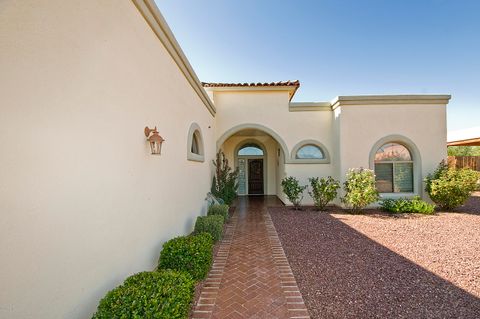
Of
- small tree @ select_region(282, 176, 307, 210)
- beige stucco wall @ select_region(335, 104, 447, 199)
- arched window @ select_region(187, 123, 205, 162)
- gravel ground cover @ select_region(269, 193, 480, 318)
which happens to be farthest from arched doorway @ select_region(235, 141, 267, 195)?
gravel ground cover @ select_region(269, 193, 480, 318)

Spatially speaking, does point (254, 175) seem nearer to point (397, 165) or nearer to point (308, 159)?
point (308, 159)

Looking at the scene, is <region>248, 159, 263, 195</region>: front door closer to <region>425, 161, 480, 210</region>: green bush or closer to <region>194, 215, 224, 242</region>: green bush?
<region>425, 161, 480, 210</region>: green bush

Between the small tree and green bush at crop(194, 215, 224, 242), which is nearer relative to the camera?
green bush at crop(194, 215, 224, 242)

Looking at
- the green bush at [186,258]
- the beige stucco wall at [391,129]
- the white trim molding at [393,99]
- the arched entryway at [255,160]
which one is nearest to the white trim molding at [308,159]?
the beige stucco wall at [391,129]

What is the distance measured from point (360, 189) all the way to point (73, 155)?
8917 mm

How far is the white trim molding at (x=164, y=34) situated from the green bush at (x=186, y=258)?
12.6 ft

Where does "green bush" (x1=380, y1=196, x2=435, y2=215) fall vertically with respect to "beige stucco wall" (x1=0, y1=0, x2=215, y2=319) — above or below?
below

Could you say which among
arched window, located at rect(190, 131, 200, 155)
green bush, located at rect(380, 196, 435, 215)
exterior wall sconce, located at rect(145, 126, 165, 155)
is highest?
arched window, located at rect(190, 131, 200, 155)

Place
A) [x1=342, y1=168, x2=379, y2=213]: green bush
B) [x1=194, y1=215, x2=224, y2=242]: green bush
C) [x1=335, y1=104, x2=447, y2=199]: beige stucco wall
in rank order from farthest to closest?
[x1=335, y1=104, x2=447, y2=199]: beige stucco wall, [x1=342, y1=168, x2=379, y2=213]: green bush, [x1=194, y1=215, x2=224, y2=242]: green bush

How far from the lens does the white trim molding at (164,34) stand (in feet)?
11.3

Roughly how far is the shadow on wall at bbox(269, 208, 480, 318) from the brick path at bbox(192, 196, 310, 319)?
245 mm

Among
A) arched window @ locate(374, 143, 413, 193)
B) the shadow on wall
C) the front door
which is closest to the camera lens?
the shadow on wall

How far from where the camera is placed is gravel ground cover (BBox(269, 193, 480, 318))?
2955mm

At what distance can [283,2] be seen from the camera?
25.0 feet
